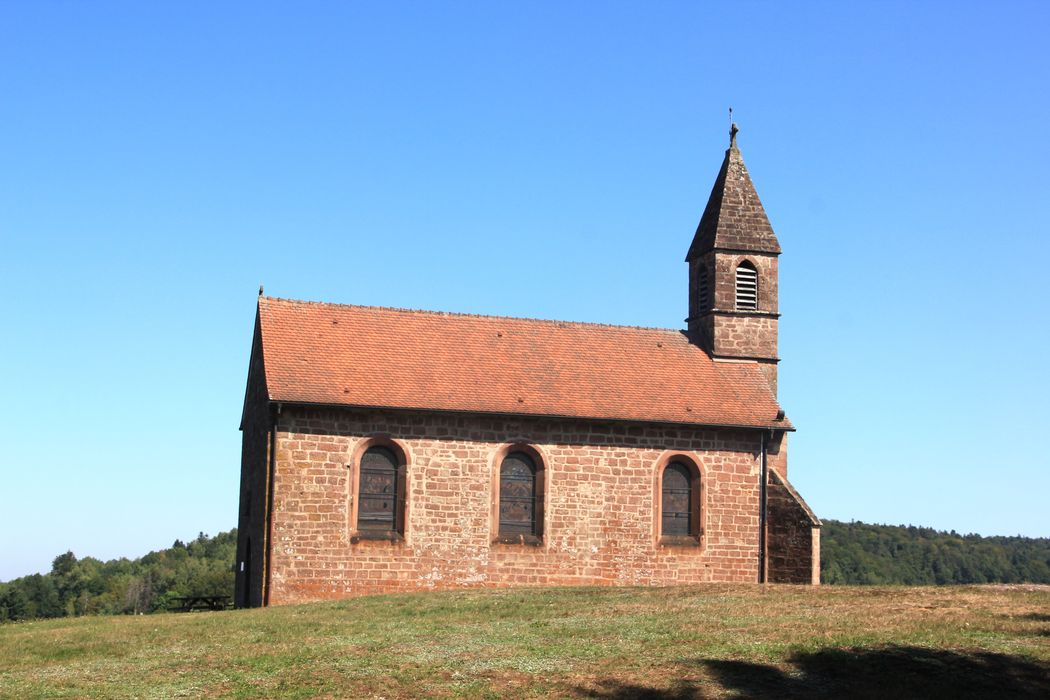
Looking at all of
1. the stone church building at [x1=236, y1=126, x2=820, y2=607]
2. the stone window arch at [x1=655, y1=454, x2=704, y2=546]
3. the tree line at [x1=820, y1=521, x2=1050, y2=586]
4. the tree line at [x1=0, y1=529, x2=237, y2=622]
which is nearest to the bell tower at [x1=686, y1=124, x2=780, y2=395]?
the stone church building at [x1=236, y1=126, x2=820, y2=607]

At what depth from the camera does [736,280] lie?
36812 mm

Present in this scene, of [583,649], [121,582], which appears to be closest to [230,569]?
[121,582]

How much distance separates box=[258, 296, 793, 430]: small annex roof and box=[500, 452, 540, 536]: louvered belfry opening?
4.57ft

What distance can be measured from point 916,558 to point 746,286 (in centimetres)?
4544

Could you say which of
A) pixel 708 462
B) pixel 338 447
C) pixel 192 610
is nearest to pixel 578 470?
pixel 708 462

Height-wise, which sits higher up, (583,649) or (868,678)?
(583,649)

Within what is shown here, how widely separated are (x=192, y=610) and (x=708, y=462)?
45.6 ft

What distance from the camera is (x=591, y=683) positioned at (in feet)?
55.9

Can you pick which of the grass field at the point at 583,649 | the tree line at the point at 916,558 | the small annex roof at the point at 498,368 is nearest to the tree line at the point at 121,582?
the tree line at the point at 916,558

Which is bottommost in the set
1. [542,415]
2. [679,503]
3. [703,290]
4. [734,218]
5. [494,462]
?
[679,503]

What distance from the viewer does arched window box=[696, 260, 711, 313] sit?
3700cm

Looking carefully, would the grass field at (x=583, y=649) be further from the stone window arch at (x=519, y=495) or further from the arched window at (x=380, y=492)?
the stone window arch at (x=519, y=495)

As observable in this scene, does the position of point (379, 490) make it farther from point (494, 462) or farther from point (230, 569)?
point (230, 569)

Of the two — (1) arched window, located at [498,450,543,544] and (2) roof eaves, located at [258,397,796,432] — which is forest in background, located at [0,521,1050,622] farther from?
(1) arched window, located at [498,450,543,544]
